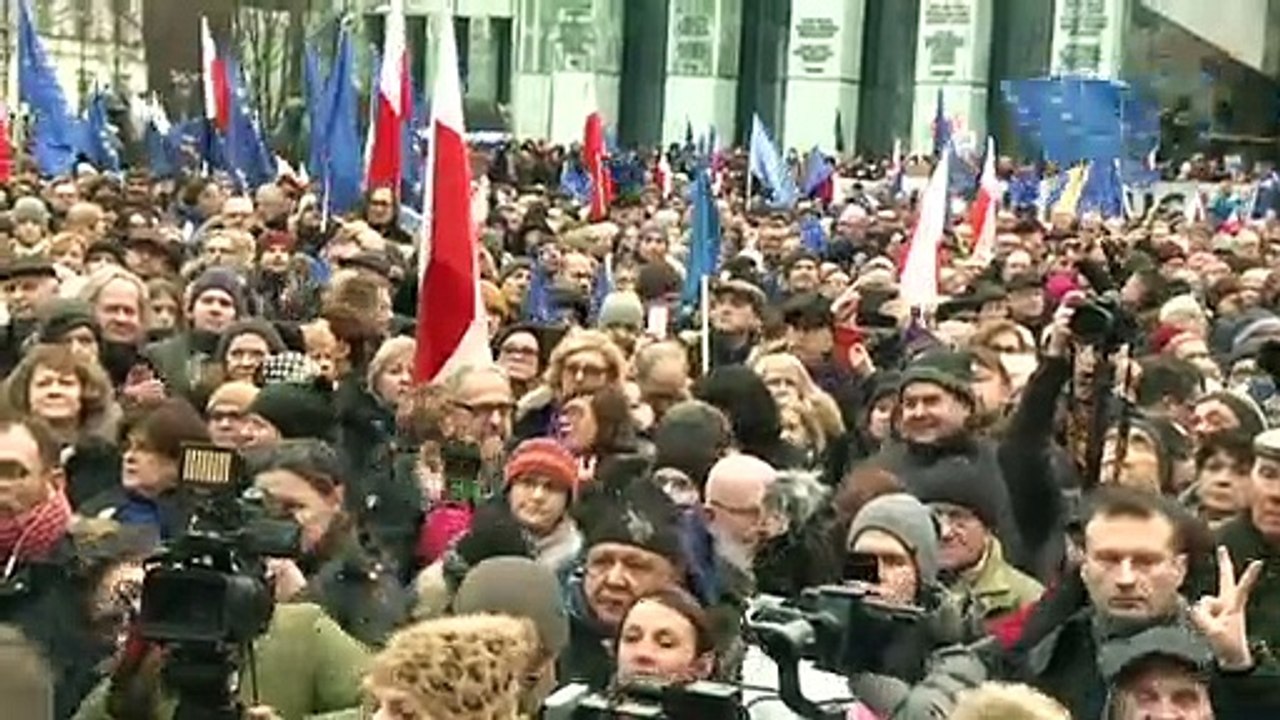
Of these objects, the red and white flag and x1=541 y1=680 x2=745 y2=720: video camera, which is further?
the red and white flag

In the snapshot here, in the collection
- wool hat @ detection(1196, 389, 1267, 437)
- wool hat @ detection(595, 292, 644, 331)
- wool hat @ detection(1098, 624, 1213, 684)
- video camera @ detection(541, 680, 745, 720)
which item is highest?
video camera @ detection(541, 680, 745, 720)

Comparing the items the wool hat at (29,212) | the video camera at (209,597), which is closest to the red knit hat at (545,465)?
the video camera at (209,597)

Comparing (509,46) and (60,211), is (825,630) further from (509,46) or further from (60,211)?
(509,46)

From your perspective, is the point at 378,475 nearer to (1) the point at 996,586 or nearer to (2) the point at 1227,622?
(1) the point at 996,586

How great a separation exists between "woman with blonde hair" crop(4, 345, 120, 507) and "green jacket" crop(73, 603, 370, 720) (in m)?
2.26

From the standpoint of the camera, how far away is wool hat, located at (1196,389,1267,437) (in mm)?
9641

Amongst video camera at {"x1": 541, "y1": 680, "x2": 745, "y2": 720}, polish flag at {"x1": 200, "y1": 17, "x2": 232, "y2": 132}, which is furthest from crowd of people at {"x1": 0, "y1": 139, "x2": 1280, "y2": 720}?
polish flag at {"x1": 200, "y1": 17, "x2": 232, "y2": 132}

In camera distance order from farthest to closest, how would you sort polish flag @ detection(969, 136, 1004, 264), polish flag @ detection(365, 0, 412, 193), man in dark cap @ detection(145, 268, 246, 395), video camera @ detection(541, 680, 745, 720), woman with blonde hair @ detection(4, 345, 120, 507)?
1. polish flag @ detection(969, 136, 1004, 264)
2. polish flag @ detection(365, 0, 412, 193)
3. man in dark cap @ detection(145, 268, 246, 395)
4. woman with blonde hair @ detection(4, 345, 120, 507)
5. video camera @ detection(541, 680, 745, 720)

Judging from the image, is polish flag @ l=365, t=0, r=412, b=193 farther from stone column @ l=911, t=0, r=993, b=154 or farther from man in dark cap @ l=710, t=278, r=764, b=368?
stone column @ l=911, t=0, r=993, b=154

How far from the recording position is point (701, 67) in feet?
181

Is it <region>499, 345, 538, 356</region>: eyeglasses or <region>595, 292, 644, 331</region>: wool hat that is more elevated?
<region>499, 345, 538, 356</region>: eyeglasses

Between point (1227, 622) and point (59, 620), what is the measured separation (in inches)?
109

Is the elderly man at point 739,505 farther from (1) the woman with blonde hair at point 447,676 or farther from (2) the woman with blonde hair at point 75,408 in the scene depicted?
(1) the woman with blonde hair at point 447,676

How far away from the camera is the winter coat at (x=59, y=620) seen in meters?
6.83
